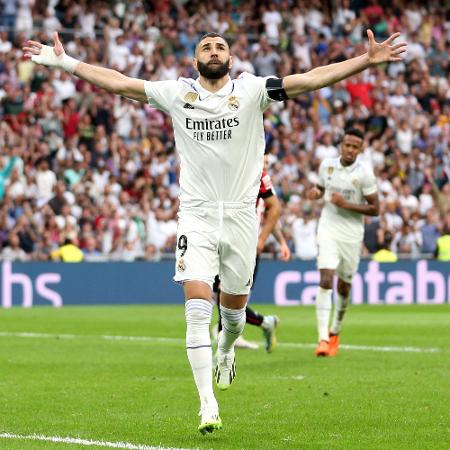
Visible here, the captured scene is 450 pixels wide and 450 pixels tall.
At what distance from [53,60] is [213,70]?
122 centimetres

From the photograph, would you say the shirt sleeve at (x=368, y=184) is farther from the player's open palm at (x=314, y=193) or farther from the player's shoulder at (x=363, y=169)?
the player's open palm at (x=314, y=193)

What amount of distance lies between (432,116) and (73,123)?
994 cm

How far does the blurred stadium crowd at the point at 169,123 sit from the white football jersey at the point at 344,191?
10.3m

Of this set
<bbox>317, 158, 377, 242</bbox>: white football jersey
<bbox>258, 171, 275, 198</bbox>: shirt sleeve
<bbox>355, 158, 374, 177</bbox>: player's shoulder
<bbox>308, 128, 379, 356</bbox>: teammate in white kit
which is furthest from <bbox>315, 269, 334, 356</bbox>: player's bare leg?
<bbox>258, 171, 275, 198</bbox>: shirt sleeve

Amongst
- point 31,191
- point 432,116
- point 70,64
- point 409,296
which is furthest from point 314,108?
point 70,64

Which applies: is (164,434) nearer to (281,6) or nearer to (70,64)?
(70,64)

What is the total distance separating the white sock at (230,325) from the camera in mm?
9422

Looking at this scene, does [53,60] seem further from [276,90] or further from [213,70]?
[276,90]

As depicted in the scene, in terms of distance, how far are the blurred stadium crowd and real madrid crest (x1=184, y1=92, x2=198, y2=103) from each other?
52.8 ft

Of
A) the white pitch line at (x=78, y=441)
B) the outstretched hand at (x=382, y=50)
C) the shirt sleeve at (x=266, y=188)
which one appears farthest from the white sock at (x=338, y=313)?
the white pitch line at (x=78, y=441)

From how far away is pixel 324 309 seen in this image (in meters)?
14.8

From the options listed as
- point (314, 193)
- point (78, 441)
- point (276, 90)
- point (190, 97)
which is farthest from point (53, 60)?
point (314, 193)

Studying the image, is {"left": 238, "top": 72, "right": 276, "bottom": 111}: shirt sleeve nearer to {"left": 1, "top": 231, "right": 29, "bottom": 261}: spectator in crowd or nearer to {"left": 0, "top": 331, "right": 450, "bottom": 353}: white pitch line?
{"left": 0, "top": 331, "right": 450, "bottom": 353}: white pitch line

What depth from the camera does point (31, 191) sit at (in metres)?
25.7
